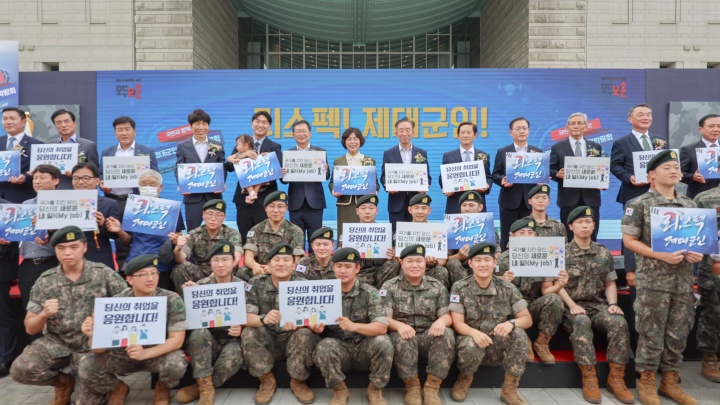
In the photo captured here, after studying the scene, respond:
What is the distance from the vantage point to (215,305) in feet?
14.3

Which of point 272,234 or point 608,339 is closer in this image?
point 608,339

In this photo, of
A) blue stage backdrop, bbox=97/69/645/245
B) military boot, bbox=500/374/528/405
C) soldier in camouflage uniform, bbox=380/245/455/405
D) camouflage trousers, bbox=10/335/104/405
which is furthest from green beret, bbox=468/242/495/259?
blue stage backdrop, bbox=97/69/645/245

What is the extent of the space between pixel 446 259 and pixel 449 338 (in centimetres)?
116

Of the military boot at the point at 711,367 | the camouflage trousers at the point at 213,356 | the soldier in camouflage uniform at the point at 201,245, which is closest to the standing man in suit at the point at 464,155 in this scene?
the soldier in camouflage uniform at the point at 201,245

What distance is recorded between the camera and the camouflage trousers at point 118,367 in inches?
161

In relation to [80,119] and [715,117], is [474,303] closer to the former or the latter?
[715,117]

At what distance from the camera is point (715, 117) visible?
5973 mm

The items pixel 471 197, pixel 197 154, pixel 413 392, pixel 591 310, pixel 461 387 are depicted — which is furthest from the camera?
pixel 197 154

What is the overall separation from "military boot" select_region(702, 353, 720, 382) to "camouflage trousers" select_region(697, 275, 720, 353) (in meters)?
0.06

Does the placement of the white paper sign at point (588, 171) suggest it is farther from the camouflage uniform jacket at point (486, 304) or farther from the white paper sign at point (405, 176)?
the camouflage uniform jacket at point (486, 304)

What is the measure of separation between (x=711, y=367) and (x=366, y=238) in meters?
3.42

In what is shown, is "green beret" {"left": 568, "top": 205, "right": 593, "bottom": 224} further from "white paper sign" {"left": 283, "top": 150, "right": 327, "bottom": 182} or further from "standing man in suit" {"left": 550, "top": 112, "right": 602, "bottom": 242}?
"white paper sign" {"left": 283, "top": 150, "right": 327, "bottom": 182}

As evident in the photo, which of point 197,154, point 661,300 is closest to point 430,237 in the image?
point 661,300

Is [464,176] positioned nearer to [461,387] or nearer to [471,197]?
[471,197]
